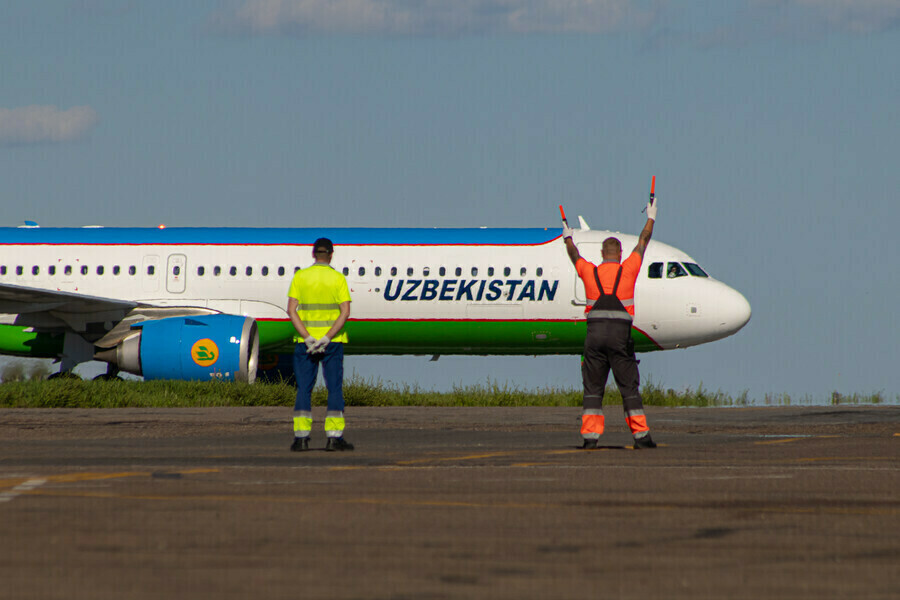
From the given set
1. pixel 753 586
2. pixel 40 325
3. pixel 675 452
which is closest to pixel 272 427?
pixel 675 452

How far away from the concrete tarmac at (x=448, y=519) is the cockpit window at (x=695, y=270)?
1407 centimetres

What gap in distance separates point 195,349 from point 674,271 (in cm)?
940

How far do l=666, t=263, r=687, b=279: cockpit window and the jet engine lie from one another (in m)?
8.12

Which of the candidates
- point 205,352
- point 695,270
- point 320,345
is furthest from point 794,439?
point 205,352

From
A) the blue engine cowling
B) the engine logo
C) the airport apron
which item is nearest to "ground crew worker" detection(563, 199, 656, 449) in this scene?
the airport apron

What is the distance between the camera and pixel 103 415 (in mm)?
16703

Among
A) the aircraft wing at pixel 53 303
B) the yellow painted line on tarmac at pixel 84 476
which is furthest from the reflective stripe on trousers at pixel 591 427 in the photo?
the aircraft wing at pixel 53 303

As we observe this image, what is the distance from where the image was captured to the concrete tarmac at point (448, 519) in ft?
15.9

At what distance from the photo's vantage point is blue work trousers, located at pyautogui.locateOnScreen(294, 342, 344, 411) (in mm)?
12062

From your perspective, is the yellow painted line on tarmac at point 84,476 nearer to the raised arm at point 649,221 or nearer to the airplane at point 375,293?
the raised arm at point 649,221

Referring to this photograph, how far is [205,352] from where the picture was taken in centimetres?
2512

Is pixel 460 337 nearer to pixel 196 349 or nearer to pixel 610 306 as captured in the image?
pixel 196 349

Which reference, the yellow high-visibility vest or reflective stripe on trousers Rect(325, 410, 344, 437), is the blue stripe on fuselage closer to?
the yellow high-visibility vest

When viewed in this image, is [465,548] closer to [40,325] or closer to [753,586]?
[753,586]
